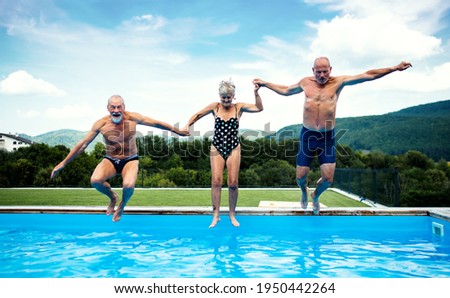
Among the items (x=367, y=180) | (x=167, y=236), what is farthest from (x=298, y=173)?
(x=367, y=180)

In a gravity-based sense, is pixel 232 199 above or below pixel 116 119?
below

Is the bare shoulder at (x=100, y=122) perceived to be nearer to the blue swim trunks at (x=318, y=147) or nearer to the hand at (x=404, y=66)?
the blue swim trunks at (x=318, y=147)

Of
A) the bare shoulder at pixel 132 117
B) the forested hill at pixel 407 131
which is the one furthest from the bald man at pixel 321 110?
the forested hill at pixel 407 131

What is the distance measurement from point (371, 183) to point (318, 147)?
23.3 feet

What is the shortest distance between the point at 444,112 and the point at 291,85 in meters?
55.0

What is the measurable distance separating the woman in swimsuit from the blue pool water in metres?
0.76

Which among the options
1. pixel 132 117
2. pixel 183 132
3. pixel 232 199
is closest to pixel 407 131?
pixel 232 199

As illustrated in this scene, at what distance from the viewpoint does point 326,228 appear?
718cm

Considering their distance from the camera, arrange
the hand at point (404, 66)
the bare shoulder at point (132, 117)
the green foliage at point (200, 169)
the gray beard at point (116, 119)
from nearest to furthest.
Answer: the hand at point (404, 66)
the gray beard at point (116, 119)
the bare shoulder at point (132, 117)
the green foliage at point (200, 169)

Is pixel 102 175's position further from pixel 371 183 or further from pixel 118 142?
pixel 371 183

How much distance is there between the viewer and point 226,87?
6.49 meters

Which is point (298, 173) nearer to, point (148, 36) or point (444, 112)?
point (148, 36)

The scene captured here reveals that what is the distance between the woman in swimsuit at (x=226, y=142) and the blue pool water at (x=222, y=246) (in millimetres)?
Result: 760

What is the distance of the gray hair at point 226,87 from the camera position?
Answer: 647 centimetres
